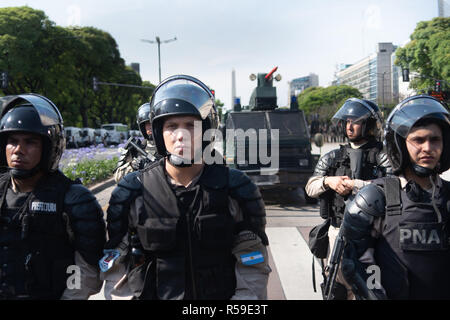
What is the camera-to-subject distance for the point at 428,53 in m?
40.8

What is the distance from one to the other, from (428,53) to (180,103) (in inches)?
1753

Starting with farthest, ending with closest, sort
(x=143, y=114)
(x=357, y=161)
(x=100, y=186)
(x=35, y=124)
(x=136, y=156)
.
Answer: (x=100, y=186) < (x=136, y=156) < (x=143, y=114) < (x=357, y=161) < (x=35, y=124)

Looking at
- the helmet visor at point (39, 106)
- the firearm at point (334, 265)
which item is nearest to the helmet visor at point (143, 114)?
the helmet visor at point (39, 106)

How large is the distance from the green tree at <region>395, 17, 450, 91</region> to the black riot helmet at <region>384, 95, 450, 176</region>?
38.4 m

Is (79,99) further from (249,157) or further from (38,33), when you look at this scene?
(249,157)

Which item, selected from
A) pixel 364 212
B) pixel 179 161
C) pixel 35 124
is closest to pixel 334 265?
pixel 364 212

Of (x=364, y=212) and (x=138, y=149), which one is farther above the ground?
(x=138, y=149)

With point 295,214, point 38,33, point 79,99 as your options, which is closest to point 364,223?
point 295,214

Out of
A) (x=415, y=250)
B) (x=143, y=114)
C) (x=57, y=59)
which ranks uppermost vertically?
(x=57, y=59)

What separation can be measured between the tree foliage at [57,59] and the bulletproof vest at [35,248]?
94.1 feet

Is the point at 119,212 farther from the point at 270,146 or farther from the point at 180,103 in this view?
the point at 270,146

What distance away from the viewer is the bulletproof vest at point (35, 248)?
2029 millimetres

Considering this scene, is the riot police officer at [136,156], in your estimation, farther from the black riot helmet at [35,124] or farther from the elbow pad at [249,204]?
the elbow pad at [249,204]

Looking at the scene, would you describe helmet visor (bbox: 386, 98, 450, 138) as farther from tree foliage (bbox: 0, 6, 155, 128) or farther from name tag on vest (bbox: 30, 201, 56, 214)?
tree foliage (bbox: 0, 6, 155, 128)
